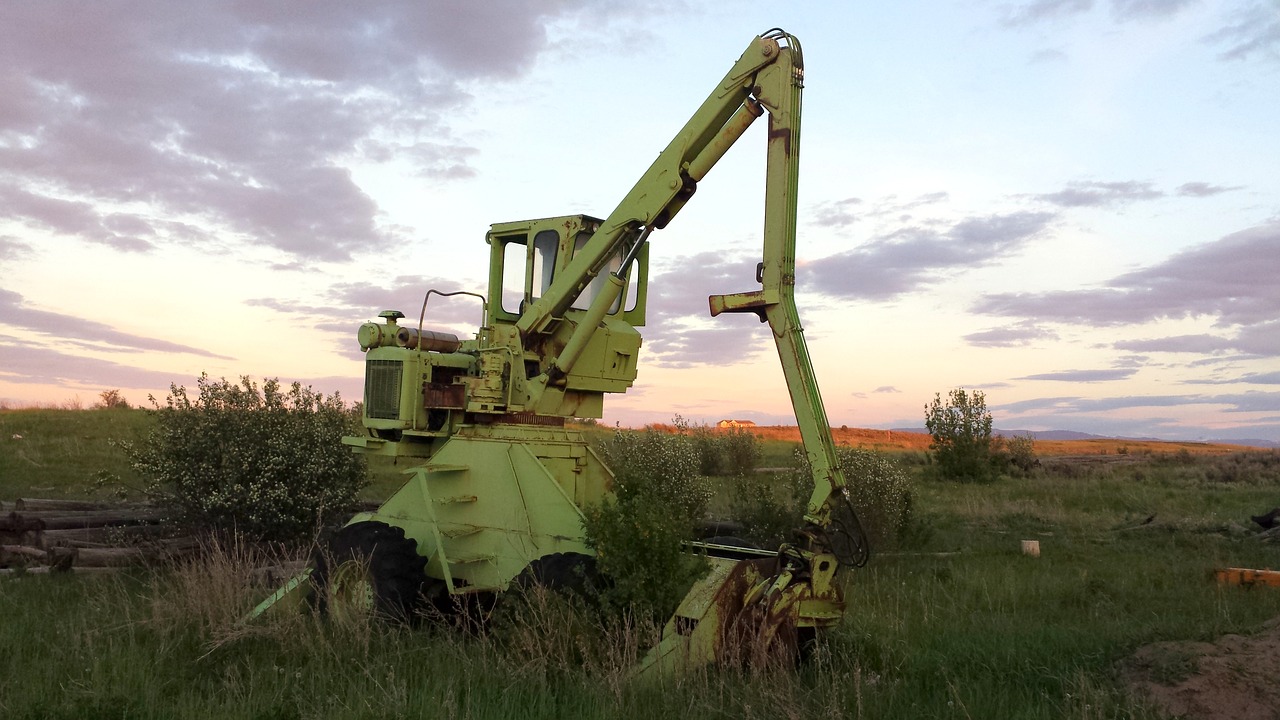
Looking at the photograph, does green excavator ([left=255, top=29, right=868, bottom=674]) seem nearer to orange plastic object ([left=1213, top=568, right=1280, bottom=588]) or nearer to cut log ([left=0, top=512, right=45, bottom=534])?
cut log ([left=0, top=512, right=45, bottom=534])

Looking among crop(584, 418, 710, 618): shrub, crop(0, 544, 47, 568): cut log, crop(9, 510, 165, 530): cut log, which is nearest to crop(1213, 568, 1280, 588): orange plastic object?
crop(584, 418, 710, 618): shrub

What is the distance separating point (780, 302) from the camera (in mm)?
7547

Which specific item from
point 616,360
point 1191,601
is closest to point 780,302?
point 616,360

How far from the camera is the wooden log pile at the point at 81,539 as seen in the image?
12078 mm

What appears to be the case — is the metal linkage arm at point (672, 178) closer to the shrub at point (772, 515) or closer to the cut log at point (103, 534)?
the shrub at point (772, 515)

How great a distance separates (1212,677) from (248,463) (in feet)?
36.2

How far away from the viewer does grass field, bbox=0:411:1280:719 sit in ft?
21.0

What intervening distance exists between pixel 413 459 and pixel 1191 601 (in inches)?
343

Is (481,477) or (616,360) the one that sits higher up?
(616,360)

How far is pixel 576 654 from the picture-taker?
7273 millimetres

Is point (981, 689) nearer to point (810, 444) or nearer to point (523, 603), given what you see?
point (810, 444)

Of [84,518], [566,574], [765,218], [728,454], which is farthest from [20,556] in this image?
[728,454]

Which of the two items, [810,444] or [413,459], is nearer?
[810,444]

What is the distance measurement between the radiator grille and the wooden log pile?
4354mm
